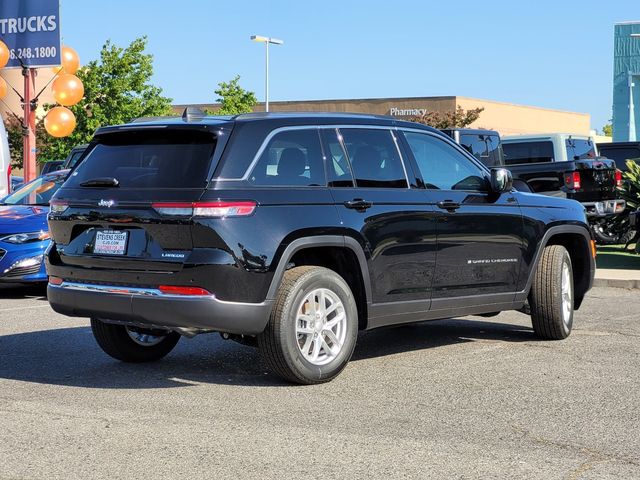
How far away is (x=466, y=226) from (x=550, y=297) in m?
1.29

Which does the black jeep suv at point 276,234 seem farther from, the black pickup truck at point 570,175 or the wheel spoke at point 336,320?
the black pickup truck at point 570,175

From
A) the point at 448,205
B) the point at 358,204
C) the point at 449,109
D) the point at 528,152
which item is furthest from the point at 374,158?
the point at 449,109

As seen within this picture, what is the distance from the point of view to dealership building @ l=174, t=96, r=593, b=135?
59469 millimetres

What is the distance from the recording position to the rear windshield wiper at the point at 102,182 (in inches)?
265

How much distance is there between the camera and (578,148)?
2095cm

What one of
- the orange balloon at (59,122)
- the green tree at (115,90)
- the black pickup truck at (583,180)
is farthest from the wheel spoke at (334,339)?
the green tree at (115,90)

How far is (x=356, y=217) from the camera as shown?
22.8 ft

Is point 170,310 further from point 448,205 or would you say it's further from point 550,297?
point 550,297

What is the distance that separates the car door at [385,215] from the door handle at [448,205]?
0.15 metres

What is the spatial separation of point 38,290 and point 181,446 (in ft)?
29.7

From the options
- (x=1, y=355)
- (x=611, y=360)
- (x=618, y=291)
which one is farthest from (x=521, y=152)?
(x=1, y=355)

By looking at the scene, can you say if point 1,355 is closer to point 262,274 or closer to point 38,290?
point 262,274

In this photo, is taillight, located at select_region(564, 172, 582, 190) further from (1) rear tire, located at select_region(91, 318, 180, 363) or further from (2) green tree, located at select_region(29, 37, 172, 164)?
(2) green tree, located at select_region(29, 37, 172, 164)

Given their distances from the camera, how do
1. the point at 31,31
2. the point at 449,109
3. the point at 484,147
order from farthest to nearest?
the point at 449,109
the point at 31,31
the point at 484,147
